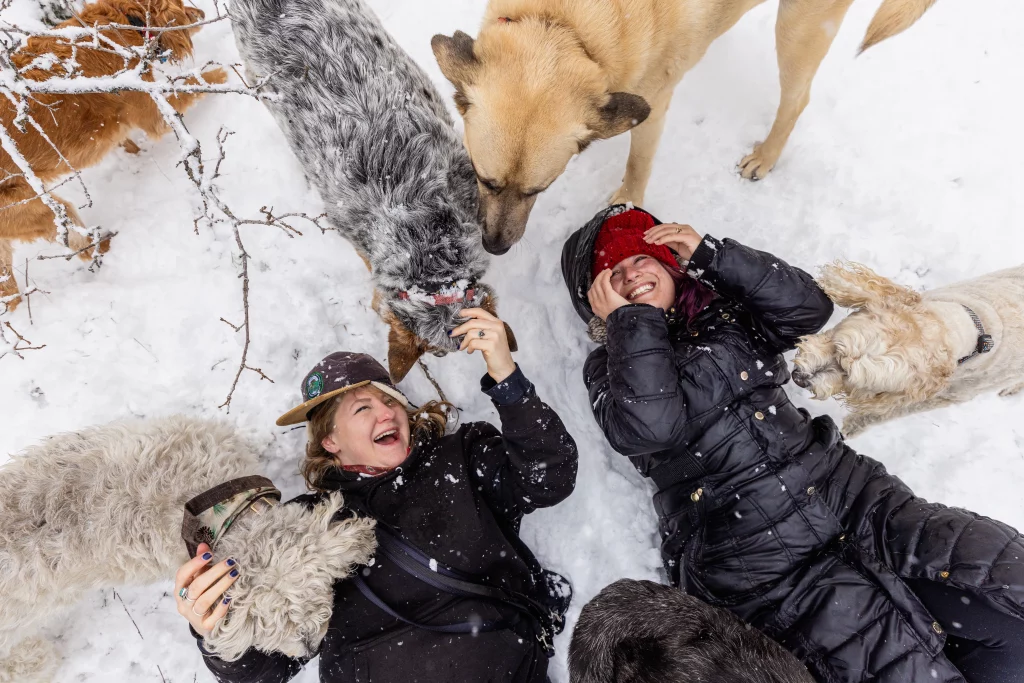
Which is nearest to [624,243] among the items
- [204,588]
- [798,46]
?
[798,46]

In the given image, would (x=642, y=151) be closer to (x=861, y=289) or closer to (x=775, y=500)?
(x=861, y=289)

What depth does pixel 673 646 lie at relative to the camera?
249 cm

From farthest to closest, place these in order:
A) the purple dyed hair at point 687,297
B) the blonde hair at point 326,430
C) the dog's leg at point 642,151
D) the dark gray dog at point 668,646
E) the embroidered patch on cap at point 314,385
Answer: the dog's leg at point 642,151, the purple dyed hair at point 687,297, the blonde hair at point 326,430, the embroidered patch on cap at point 314,385, the dark gray dog at point 668,646

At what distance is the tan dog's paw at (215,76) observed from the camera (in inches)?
162

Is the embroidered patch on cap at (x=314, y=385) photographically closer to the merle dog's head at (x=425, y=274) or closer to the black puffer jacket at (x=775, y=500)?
the merle dog's head at (x=425, y=274)

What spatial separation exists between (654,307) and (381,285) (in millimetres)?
1704

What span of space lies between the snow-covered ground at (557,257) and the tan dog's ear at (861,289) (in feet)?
3.73

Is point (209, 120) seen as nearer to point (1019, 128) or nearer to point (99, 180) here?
point (99, 180)

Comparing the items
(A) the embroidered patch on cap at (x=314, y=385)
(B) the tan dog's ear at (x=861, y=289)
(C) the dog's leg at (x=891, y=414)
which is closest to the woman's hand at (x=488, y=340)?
(A) the embroidered patch on cap at (x=314, y=385)

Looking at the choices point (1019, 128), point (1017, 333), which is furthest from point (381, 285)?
point (1019, 128)

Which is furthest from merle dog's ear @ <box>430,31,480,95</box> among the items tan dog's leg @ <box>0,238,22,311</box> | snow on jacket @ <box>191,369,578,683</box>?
tan dog's leg @ <box>0,238,22,311</box>

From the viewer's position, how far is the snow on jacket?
2.89m

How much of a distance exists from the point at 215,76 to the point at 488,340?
11.2 feet

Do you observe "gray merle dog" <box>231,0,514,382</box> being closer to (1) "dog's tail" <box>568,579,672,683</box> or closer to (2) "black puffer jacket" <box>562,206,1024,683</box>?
(2) "black puffer jacket" <box>562,206,1024,683</box>
